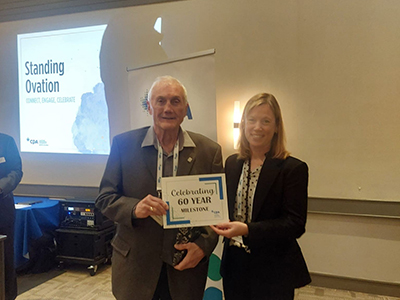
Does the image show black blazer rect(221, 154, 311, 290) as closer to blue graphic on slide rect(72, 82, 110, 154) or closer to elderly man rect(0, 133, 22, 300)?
elderly man rect(0, 133, 22, 300)

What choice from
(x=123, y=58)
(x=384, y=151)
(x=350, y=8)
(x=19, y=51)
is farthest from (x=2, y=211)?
(x=350, y=8)

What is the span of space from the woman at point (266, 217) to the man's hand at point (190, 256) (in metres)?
0.13

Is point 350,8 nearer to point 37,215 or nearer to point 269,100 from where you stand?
point 269,100

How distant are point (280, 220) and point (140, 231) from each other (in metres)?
0.61

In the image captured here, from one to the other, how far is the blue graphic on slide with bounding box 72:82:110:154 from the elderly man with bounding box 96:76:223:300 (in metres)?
2.62

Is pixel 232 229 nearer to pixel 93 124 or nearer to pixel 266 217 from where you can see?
pixel 266 217

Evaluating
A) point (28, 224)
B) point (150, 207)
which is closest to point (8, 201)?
point (28, 224)

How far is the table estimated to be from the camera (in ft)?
10.9

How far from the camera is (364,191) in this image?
9.94ft

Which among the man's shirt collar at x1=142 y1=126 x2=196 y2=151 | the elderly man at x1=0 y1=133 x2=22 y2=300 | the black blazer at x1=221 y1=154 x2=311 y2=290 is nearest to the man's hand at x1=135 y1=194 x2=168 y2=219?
the man's shirt collar at x1=142 y1=126 x2=196 y2=151

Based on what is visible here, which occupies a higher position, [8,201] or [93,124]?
[93,124]

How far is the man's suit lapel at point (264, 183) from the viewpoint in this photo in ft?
4.49

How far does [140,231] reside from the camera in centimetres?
138

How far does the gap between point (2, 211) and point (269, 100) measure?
2.31m
